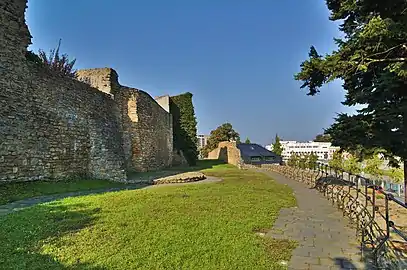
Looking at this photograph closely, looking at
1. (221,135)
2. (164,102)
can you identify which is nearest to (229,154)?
(164,102)

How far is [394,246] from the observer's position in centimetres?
353

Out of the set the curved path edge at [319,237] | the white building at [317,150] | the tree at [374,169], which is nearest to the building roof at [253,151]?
A: the white building at [317,150]

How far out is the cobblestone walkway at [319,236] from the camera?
329 cm

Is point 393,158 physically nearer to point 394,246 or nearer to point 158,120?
point 394,246

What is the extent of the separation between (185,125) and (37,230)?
76.6 ft

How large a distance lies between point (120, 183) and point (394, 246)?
9.54 metres

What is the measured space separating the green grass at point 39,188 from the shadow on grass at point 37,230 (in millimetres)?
1667

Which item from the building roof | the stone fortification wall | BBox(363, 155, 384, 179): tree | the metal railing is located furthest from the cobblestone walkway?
the building roof

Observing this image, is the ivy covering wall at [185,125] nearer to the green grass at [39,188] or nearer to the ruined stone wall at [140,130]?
the ruined stone wall at [140,130]

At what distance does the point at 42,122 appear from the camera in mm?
9094

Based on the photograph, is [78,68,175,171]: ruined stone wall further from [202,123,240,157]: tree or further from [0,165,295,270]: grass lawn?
[202,123,240,157]: tree

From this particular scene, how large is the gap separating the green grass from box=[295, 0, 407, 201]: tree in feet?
23.7

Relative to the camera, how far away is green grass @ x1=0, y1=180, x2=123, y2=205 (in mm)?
7016

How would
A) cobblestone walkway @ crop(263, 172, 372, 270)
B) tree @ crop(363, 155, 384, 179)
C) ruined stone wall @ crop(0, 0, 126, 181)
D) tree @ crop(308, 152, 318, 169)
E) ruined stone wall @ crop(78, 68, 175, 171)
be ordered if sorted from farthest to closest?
tree @ crop(363, 155, 384, 179)
ruined stone wall @ crop(78, 68, 175, 171)
tree @ crop(308, 152, 318, 169)
ruined stone wall @ crop(0, 0, 126, 181)
cobblestone walkway @ crop(263, 172, 372, 270)
